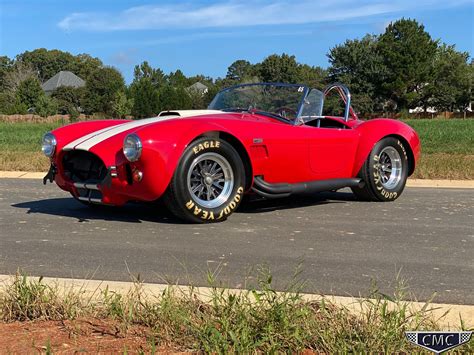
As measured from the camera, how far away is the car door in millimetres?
6298

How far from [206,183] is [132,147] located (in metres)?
0.83

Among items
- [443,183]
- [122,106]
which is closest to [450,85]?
[122,106]

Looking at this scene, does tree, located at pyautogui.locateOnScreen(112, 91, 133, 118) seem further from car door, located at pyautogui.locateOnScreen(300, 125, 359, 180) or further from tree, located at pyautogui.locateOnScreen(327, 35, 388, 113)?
car door, located at pyautogui.locateOnScreen(300, 125, 359, 180)

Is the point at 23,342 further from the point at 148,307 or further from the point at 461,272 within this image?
the point at 461,272

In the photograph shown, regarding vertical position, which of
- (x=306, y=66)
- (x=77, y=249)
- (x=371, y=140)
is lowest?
(x=77, y=249)

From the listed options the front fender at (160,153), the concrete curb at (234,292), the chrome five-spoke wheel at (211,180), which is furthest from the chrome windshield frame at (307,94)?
the concrete curb at (234,292)

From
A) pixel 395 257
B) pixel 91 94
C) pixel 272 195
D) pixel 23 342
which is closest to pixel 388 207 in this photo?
pixel 272 195

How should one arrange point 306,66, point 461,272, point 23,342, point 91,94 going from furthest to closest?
point 306,66 → point 91,94 → point 461,272 → point 23,342

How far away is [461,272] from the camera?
155 inches

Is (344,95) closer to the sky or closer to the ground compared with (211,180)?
closer to the sky

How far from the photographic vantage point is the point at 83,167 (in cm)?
584

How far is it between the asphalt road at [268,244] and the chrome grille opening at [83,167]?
1.45 ft

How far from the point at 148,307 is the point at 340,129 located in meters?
4.31

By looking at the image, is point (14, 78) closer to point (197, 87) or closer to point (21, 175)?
point (197, 87)
